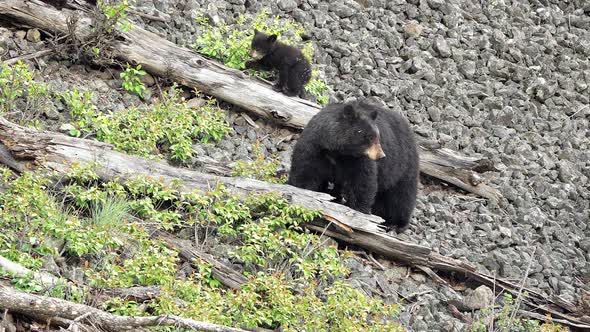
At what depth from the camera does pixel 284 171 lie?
997cm

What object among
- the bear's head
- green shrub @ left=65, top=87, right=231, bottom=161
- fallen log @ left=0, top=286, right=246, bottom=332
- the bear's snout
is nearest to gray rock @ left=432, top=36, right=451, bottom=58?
green shrub @ left=65, top=87, right=231, bottom=161

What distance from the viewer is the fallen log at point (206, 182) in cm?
829

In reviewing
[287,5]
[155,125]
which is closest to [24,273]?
[155,125]

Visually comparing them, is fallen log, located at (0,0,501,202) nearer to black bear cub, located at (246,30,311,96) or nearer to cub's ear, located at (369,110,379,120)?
black bear cub, located at (246,30,311,96)

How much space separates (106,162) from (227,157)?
72.3 inches

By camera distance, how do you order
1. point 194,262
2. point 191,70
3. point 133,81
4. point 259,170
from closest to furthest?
point 194,262 < point 259,170 < point 133,81 < point 191,70

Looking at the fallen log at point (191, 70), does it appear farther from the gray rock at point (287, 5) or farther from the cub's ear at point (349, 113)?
the gray rock at point (287, 5)

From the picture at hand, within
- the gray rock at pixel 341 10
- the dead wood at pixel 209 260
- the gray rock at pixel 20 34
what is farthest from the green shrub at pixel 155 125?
the gray rock at pixel 341 10

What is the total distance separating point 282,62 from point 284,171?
5.73ft

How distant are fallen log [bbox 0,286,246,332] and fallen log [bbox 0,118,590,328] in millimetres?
2380

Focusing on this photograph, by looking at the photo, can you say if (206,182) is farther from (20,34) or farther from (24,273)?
(20,34)

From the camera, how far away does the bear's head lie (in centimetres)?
913

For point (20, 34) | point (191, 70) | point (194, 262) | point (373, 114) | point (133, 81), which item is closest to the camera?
point (194, 262)

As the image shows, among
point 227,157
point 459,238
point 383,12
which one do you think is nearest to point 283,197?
point 227,157
